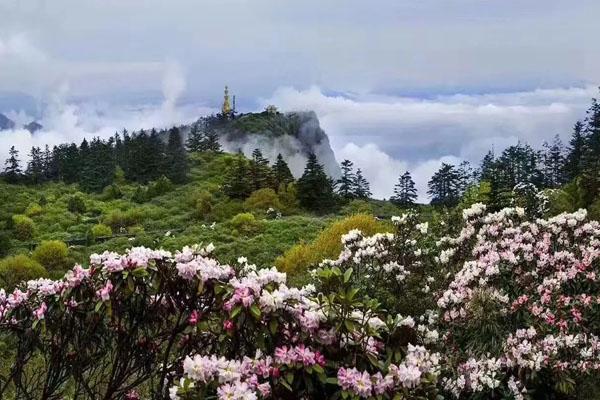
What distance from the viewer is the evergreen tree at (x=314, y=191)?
40.1 metres

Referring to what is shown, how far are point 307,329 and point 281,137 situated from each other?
306 ft

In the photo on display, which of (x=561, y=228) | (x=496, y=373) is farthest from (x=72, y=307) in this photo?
(x=561, y=228)

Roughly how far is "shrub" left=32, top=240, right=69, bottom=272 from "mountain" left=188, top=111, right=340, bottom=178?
184ft

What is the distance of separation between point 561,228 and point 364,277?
2095 millimetres

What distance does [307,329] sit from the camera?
3.38 metres

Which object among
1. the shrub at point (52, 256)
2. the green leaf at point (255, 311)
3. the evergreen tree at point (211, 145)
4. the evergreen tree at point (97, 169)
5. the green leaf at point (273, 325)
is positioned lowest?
the shrub at point (52, 256)

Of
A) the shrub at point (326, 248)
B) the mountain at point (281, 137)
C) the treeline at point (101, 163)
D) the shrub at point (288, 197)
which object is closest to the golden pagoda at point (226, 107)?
→ the mountain at point (281, 137)

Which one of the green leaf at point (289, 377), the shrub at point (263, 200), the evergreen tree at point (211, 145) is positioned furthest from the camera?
the evergreen tree at point (211, 145)

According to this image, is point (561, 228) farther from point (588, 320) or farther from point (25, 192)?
point (25, 192)

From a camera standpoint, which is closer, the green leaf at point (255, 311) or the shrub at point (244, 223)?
the green leaf at point (255, 311)

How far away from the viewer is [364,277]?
7.53 meters

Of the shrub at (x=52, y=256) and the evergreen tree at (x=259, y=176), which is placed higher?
the evergreen tree at (x=259, y=176)

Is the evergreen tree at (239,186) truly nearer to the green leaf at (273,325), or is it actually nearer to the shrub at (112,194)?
the shrub at (112,194)

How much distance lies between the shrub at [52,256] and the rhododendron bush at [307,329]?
70.1 feet
